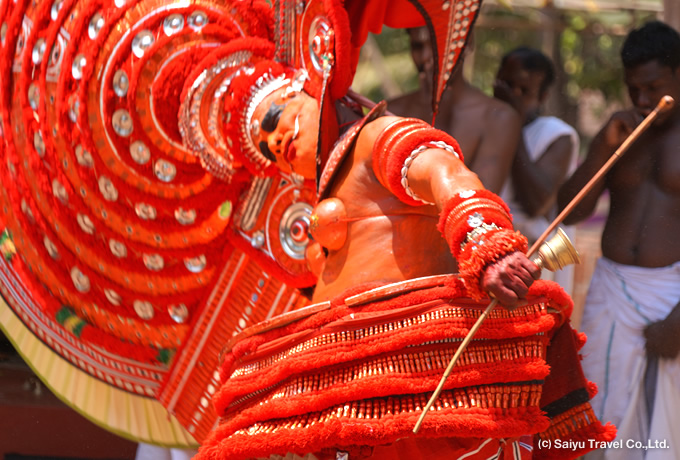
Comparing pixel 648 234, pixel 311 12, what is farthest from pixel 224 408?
pixel 648 234

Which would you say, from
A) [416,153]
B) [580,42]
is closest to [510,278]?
[416,153]

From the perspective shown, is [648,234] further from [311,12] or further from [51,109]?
[51,109]

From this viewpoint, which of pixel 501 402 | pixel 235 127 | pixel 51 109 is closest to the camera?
pixel 501 402

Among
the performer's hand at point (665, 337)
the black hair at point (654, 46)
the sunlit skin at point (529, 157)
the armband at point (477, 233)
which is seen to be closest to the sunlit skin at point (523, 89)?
the sunlit skin at point (529, 157)

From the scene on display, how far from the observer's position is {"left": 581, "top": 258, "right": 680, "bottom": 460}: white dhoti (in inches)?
109

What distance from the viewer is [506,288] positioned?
164 cm

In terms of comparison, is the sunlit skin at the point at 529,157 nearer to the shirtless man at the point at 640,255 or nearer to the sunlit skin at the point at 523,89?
the sunlit skin at the point at 523,89

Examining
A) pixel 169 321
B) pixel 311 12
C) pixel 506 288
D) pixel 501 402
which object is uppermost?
pixel 311 12

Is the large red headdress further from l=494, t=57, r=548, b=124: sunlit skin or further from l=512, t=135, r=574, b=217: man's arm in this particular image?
l=494, t=57, r=548, b=124: sunlit skin

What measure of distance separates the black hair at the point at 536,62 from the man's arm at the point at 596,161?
1.11ft

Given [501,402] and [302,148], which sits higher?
[302,148]

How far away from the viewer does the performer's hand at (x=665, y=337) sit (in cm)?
273

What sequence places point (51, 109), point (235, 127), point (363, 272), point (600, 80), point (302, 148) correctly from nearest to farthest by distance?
point (363, 272)
point (302, 148)
point (235, 127)
point (51, 109)
point (600, 80)

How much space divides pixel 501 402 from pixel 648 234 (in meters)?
1.21
